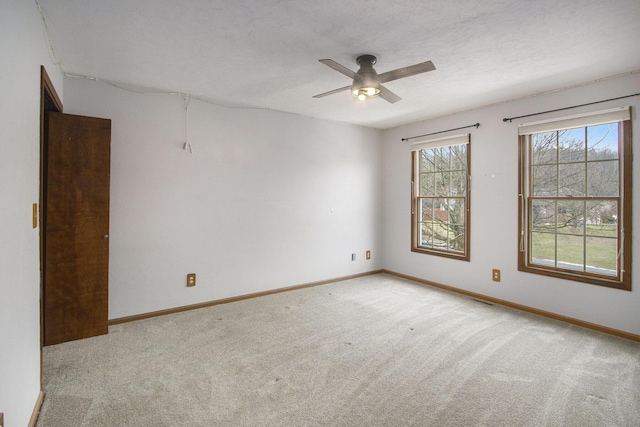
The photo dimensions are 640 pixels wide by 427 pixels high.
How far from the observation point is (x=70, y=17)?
2.04 m

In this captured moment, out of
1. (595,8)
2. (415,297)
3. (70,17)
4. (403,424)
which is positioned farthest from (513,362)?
(70,17)

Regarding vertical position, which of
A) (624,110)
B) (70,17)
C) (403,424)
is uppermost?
(70,17)

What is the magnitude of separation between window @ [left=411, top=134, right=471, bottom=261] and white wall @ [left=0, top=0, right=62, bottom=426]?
4168 millimetres

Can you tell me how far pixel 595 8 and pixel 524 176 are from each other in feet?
6.51

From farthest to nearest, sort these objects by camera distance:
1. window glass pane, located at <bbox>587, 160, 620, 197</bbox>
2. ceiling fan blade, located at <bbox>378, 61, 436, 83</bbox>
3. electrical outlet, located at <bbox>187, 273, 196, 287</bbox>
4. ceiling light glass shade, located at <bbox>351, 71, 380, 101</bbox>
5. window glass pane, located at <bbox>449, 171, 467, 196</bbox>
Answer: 1. window glass pane, located at <bbox>449, 171, 467, 196</bbox>
2. electrical outlet, located at <bbox>187, 273, 196, 287</bbox>
3. window glass pane, located at <bbox>587, 160, 620, 197</bbox>
4. ceiling light glass shade, located at <bbox>351, 71, 380, 101</bbox>
5. ceiling fan blade, located at <bbox>378, 61, 436, 83</bbox>

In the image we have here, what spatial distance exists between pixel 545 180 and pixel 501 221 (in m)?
0.63

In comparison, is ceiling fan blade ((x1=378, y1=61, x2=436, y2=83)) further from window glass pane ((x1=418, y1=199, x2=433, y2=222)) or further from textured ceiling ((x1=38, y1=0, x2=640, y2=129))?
window glass pane ((x1=418, y1=199, x2=433, y2=222))

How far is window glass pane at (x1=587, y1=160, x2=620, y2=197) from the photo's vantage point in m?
3.03

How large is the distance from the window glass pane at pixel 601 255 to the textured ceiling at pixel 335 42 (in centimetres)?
156

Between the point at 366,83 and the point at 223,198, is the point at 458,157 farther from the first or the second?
the point at 223,198

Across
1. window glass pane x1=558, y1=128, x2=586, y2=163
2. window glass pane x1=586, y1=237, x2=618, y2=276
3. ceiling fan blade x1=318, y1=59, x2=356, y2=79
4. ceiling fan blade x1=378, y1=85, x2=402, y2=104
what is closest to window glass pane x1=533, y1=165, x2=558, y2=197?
window glass pane x1=558, y1=128, x2=586, y2=163

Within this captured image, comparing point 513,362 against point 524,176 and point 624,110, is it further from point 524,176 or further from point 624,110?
point 624,110

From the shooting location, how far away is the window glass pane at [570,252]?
3254 mm

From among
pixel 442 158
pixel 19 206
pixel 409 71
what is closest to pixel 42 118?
pixel 19 206
